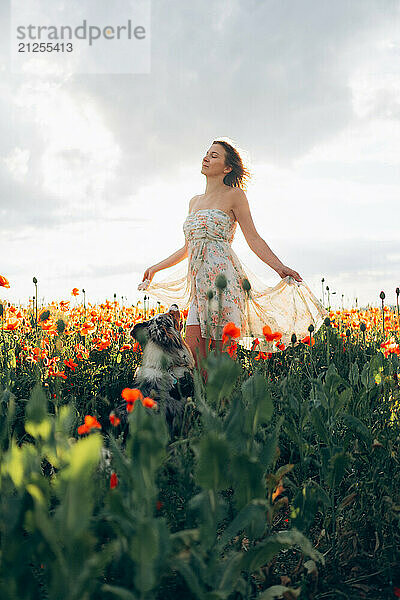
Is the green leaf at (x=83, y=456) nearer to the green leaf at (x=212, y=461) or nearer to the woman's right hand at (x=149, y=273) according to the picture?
the green leaf at (x=212, y=461)

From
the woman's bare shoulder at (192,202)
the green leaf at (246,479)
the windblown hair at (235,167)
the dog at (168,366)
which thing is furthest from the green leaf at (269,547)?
the woman's bare shoulder at (192,202)

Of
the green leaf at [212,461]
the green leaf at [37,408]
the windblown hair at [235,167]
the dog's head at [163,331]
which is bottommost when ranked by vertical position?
the green leaf at [212,461]

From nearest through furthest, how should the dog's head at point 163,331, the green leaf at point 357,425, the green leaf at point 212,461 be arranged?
the green leaf at point 212,461, the green leaf at point 357,425, the dog's head at point 163,331

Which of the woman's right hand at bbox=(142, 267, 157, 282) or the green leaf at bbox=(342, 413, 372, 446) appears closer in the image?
the green leaf at bbox=(342, 413, 372, 446)

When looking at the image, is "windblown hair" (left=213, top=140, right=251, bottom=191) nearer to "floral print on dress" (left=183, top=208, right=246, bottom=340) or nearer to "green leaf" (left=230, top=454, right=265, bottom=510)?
"floral print on dress" (left=183, top=208, right=246, bottom=340)

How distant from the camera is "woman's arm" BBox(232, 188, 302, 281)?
416 centimetres

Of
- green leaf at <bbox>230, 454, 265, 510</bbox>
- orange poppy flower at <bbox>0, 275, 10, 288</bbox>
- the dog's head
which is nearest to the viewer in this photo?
green leaf at <bbox>230, 454, 265, 510</bbox>

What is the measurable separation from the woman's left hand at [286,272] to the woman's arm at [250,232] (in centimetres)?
5

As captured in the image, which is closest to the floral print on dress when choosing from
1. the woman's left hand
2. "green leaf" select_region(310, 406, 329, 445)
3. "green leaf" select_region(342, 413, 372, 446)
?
the woman's left hand

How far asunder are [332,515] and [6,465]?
3.77 feet

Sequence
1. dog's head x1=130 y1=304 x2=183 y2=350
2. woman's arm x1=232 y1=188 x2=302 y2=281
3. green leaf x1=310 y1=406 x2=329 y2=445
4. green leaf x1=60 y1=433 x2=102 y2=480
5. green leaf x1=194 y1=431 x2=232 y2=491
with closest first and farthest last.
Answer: green leaf x1=60 y1=433 x2=102 y2=480, green leaf x1=194 y1=431 x2=232 y2=491, green leaf x1=310 y1=406 x2=329 y2=445, dog's head x1=130 y1=304 x2=183 y2=350, woman's arm x1=232 y1=188 x2=302 y2=281

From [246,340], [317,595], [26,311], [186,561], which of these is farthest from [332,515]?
[26,311]

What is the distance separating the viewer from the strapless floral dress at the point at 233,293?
4047 millimetres

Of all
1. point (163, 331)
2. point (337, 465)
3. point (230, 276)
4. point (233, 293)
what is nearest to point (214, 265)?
point (230, 276)
